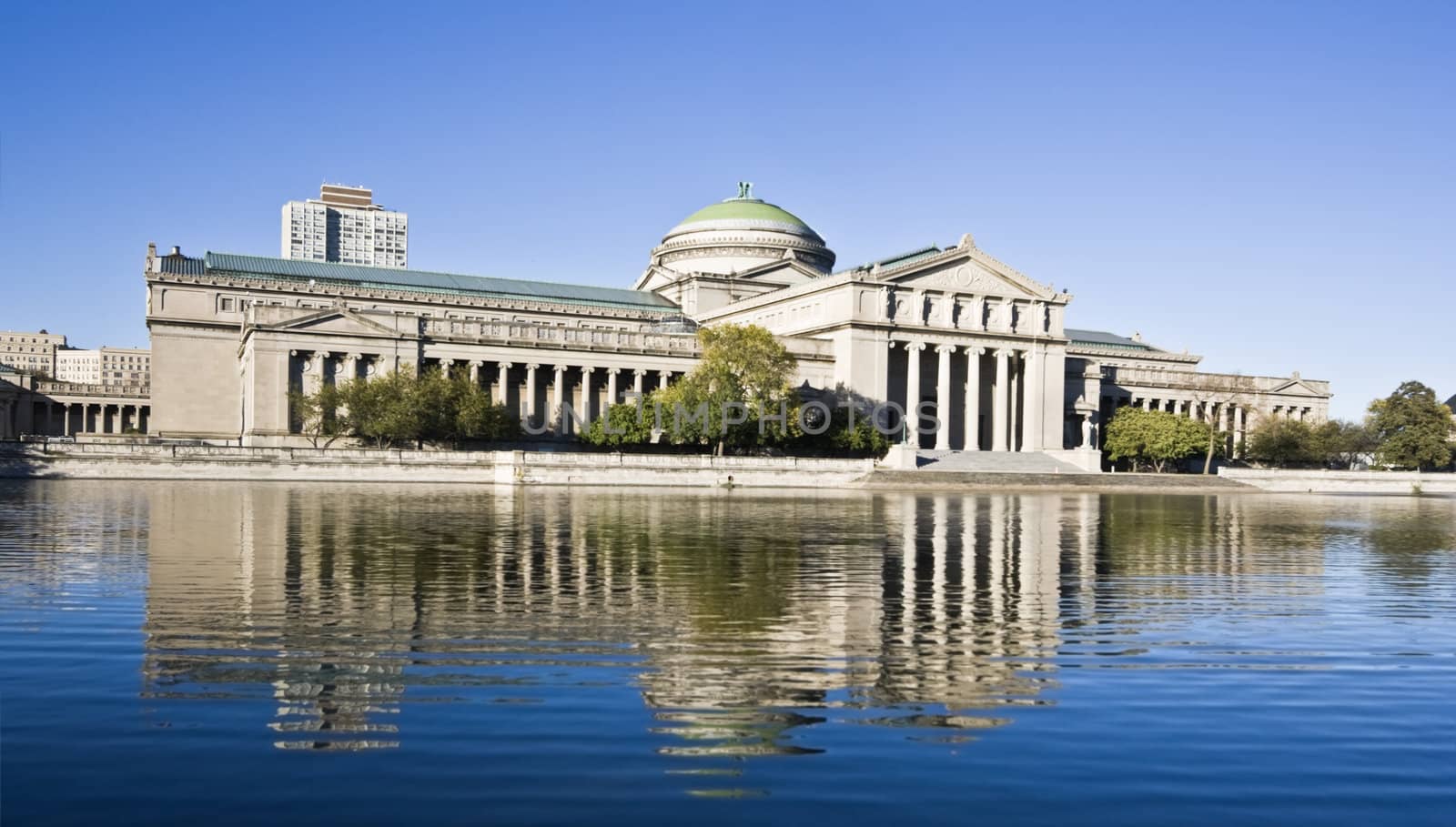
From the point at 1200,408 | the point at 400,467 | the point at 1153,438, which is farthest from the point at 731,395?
the point at 1200,408

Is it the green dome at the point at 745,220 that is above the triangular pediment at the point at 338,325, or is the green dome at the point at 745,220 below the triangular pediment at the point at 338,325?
above

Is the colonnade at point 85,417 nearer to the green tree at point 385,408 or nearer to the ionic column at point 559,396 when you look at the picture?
the ionic column at point 559,396

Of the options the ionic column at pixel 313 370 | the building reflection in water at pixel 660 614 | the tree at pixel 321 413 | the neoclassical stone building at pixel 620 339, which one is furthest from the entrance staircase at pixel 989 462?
the building reflection in water at pixel 660 614

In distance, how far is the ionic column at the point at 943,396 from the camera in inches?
4198

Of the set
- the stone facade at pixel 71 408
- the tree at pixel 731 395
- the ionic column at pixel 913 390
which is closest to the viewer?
the tree at pixel 731 395

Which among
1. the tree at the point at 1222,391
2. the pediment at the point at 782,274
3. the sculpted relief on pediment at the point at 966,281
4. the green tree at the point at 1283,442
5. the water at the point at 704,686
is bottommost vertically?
the water at the point at 704,686

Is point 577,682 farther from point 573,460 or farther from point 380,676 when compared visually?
point 573,460

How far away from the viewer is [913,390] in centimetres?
10538

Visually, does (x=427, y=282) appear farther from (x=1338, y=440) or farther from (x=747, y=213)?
(x=1338, y=440)

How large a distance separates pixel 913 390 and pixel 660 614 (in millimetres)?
88463

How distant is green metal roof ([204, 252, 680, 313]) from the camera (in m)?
109

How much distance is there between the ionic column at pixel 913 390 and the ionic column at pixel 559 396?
28217 mm

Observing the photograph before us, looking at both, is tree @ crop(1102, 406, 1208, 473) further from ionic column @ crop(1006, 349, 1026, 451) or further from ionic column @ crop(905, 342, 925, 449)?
ionic column @ crop(905, 342, 925, 449)

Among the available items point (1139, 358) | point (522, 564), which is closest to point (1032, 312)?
point (1139, 358)
